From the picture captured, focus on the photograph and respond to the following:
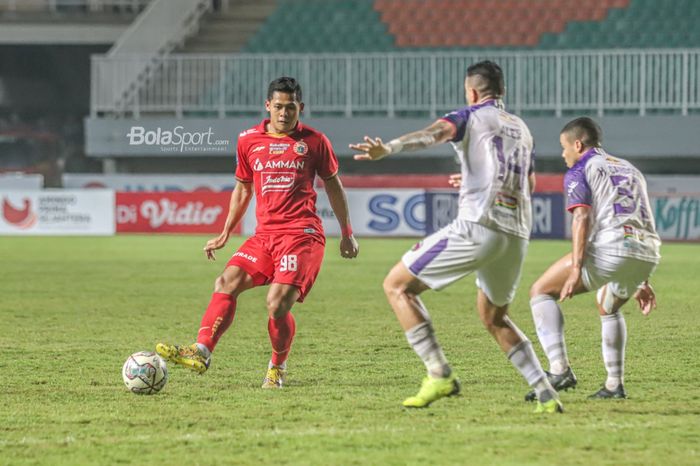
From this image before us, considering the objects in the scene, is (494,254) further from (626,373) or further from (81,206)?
(81,206)

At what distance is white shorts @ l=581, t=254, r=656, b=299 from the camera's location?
673cm

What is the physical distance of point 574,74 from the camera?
26781 millimetres

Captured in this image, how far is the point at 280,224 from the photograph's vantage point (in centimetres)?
757

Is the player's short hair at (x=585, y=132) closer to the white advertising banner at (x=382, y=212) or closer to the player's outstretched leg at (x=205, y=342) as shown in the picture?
the player's outstretched leg at (x=205, y=342)

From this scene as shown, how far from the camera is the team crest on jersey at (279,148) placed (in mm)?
7523

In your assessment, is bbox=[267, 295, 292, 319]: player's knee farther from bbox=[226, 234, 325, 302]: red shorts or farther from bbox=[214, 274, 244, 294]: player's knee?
bbox=[214, 274, 244, 294]: player's knee

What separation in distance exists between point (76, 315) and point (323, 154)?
549 cm

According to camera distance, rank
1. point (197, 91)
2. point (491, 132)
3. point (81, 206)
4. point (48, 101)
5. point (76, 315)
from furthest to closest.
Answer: point (48, 101) → point (197, 91) → point (81, 206) → point (76, 315) → point (491, 132)

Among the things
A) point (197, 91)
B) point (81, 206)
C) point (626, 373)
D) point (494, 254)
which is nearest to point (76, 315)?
point (626, 373)

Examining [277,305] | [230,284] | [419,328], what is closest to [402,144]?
[419,328]

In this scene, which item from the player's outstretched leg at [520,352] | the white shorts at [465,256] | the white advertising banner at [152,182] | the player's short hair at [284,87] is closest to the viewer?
the white shorts at [465,256]

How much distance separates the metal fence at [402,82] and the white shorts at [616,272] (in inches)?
781

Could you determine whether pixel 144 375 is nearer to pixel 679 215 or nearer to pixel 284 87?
pixel 284 87

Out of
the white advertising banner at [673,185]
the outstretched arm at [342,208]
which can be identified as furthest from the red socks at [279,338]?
the white advertising banner at [673,185]
